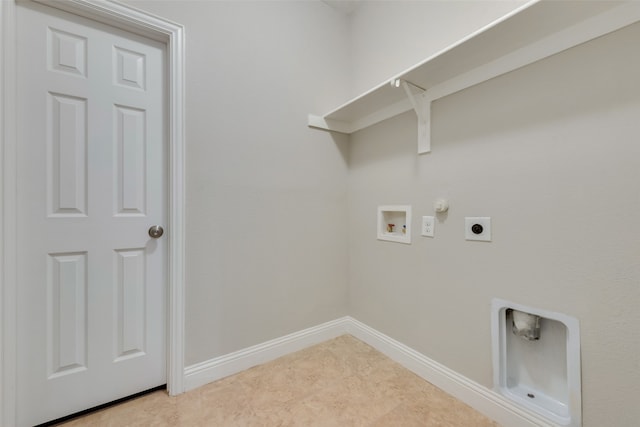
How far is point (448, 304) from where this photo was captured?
1.43 m

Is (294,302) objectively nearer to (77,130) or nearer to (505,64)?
(77,130)

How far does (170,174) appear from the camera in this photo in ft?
4.51

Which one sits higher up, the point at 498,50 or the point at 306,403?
the point at 498,50

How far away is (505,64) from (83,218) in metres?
2.12

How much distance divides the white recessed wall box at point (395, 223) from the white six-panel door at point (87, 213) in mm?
1372

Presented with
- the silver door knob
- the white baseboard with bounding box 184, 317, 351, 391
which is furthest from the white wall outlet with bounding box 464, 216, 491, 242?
the silver door knob

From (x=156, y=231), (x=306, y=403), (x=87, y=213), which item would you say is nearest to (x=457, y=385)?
(x=306, y=403)

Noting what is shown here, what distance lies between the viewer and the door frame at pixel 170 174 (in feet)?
3.47

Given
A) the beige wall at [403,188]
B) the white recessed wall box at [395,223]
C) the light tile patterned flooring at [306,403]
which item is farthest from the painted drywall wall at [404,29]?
the light tile patterned flooring at [306,403]

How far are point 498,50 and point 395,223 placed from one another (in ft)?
3.50

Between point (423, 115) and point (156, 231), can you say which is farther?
point (423, 115)

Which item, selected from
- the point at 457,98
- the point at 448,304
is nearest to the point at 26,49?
the point at 457,98

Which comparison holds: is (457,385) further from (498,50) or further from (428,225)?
(498,50)

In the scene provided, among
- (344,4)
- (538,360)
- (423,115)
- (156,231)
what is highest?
(344,4)
